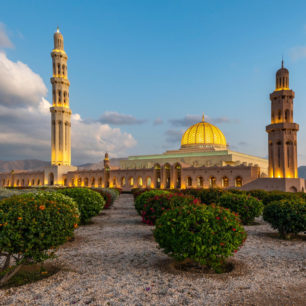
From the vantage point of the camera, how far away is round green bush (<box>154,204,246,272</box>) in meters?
5.64

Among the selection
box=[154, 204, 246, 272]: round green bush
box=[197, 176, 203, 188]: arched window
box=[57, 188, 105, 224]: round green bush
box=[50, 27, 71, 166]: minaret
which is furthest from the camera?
box=[50, 27, 71, 166]: minaret

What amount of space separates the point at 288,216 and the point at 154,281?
5873mm

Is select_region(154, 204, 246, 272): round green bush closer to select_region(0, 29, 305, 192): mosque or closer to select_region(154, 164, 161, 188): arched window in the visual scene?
select_region(0, 29, 305, 192): mosque

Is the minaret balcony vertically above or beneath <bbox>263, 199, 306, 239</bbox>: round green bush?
above

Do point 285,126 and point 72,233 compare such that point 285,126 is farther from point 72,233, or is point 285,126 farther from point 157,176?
point 72,233

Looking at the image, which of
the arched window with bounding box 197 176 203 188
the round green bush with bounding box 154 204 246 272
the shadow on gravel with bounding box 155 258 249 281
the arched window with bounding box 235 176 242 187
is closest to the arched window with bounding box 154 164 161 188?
the arched window with bounding box 197 176 203 188

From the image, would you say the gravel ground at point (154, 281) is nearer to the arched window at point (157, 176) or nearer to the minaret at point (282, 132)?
the minaret at point (282, 132)

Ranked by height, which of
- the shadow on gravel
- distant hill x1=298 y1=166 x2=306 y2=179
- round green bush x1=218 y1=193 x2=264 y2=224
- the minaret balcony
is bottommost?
the shadow on gravel

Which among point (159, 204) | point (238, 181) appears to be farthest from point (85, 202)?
point (238, 181)

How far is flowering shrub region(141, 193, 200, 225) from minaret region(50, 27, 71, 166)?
55904mm

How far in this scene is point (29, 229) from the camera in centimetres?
509

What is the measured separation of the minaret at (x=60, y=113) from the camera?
6405 centimetres

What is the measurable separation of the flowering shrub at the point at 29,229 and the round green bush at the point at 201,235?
2091 millimetres

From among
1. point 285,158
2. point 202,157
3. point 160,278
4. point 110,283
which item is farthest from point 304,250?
point 202,157
